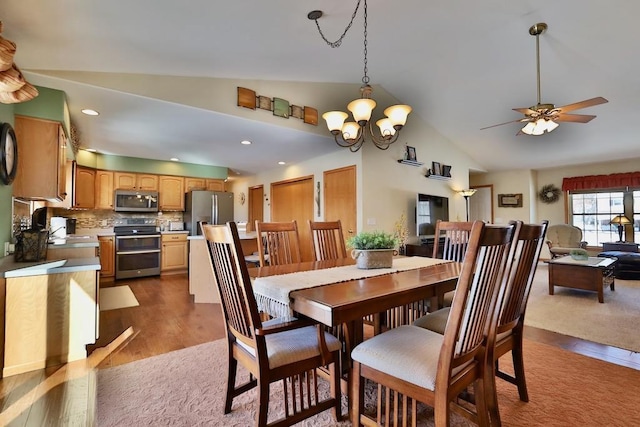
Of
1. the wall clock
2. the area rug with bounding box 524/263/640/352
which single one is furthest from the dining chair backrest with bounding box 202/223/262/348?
the area rug with bounding box 524/263/640/352

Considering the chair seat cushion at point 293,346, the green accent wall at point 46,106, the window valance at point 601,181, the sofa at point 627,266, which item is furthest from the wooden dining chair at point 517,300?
the window valance at point 601,181

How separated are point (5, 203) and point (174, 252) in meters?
3.51

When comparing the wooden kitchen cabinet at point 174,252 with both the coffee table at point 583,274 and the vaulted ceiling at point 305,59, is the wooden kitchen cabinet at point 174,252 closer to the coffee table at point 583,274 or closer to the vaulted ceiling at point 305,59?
the vaulted ceiling at point 305,59

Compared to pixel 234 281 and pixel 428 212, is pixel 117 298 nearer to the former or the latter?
pixel 234 281

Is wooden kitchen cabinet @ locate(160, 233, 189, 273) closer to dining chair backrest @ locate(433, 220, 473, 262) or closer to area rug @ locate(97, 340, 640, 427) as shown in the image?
area rug @ locate(97, 340, 640, 427)

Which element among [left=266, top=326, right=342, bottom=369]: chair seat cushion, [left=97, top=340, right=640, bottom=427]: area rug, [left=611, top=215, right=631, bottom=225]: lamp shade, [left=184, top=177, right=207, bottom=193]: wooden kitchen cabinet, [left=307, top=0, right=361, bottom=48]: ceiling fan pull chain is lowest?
[left=97, top=340, right=640, bottom=427]: area rug

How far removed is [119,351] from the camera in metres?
2.47

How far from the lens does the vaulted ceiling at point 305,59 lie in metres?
2.17

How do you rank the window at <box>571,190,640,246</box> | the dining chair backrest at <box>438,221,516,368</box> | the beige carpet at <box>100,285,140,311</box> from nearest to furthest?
the dining chair backrest at <box>438,221,516,368</box> → the beige carpet at <box>100,285,140,311</box> → the window at <box>571,190,640,246</box>

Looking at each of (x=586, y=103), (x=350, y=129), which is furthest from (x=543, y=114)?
(x=350, y=129)

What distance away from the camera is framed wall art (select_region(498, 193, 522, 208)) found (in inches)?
292

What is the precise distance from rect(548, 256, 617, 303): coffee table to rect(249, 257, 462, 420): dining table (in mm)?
3059

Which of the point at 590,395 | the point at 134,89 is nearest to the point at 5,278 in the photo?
the point at 134,89

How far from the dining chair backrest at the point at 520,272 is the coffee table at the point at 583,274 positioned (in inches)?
127
